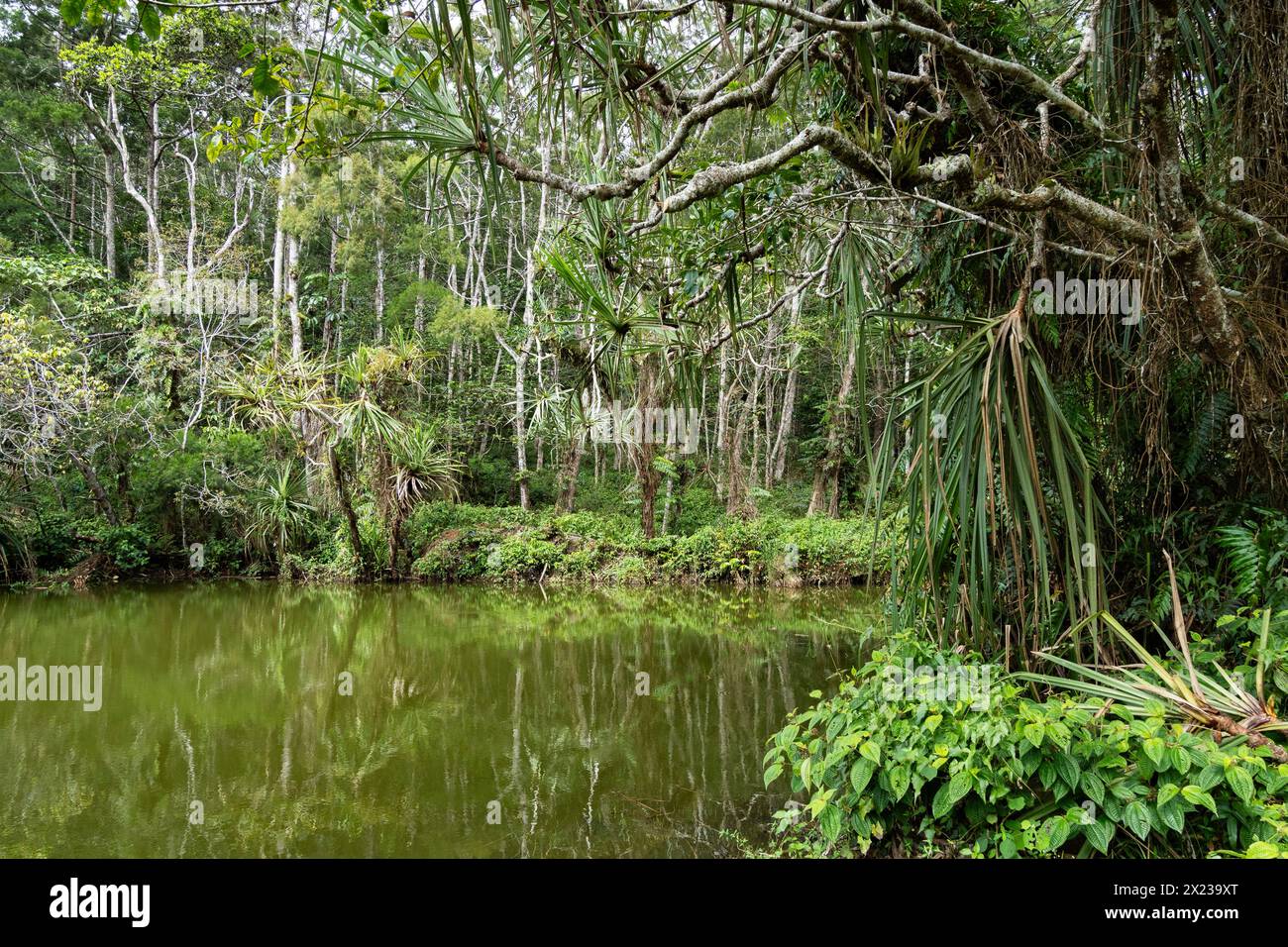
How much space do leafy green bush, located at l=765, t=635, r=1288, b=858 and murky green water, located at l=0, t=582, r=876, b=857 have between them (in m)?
0.86

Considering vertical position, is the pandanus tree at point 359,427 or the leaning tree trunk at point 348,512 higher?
the pandanus tree at point 359,427

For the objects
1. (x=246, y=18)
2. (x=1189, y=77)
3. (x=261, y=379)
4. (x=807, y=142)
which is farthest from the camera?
(x=246, y=18)

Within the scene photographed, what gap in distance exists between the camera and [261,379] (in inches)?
325

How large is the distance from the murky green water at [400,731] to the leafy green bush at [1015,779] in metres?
0.86

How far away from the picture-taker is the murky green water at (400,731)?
2.77 metres

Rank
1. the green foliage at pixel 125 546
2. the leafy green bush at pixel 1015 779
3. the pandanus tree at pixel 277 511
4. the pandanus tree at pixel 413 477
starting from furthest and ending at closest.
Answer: the pandanus tree at pixel 277 511
the green foliage at pixel 125 546
the pandanus tree at pixel 413 477
the leafy green bush at pixel 1015 779

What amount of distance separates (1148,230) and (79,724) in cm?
558

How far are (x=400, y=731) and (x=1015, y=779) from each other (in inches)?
130

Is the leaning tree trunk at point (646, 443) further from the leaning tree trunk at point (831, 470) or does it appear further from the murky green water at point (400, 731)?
the leaning tree trunk at point (831, 470)

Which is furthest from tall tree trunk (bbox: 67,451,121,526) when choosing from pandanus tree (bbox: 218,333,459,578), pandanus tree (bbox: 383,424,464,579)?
pandanus tree (bbox: 383,424,464,579)

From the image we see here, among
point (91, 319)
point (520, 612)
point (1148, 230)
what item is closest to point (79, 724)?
point (520, 612)

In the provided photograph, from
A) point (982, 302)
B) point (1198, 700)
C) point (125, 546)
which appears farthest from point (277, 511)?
point (1198, 700)


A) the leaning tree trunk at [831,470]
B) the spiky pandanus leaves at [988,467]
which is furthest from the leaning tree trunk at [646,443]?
the leaning tree trunk at [831,470]
